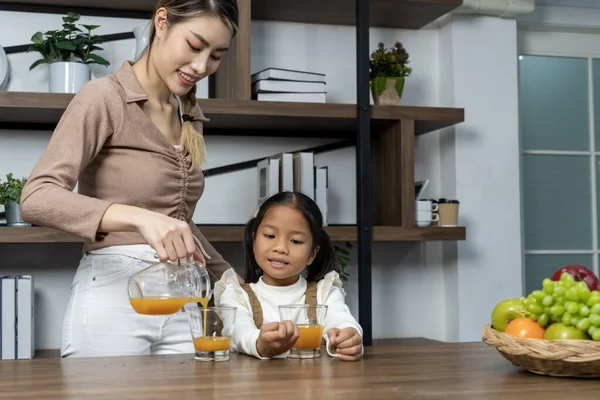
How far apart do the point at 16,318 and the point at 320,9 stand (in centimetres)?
157

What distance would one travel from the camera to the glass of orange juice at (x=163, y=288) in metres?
1.35

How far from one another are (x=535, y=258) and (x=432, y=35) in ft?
3.61

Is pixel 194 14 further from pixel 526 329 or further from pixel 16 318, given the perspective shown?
pixel 16 318

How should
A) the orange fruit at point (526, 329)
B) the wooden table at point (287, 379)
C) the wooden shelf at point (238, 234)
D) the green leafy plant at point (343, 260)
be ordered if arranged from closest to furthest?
the wooden table at point (287, 379), the orange fruit at point (526, 329), the wooden shelf at point (238, 234), the green leafy plant at point (343, 260)

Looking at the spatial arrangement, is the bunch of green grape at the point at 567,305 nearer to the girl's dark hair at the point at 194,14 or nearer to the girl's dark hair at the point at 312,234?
the girl's dark hair at the point at 312,234

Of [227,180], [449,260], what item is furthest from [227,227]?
[449,260]

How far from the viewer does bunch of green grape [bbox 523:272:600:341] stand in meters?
1.16

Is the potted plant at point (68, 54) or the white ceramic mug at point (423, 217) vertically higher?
the potted plant at point (68, 54)

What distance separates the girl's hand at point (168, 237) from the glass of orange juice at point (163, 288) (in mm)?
20

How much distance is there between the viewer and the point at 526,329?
4.06 ft

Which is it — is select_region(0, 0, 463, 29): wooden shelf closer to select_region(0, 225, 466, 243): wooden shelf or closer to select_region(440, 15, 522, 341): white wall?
select_region(440, 15, 522, 341): white wall

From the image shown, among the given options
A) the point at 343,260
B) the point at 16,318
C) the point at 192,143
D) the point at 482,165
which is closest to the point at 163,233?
the point at 192,143

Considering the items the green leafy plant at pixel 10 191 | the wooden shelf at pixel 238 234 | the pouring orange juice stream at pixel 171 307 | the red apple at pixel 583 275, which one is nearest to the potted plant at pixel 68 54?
the green leafy plant at pixel 10 191

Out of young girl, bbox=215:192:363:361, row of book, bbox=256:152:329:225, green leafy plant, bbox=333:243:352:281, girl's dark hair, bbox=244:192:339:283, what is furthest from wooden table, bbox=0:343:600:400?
green leafy plant, bbox=333:243:352:281
